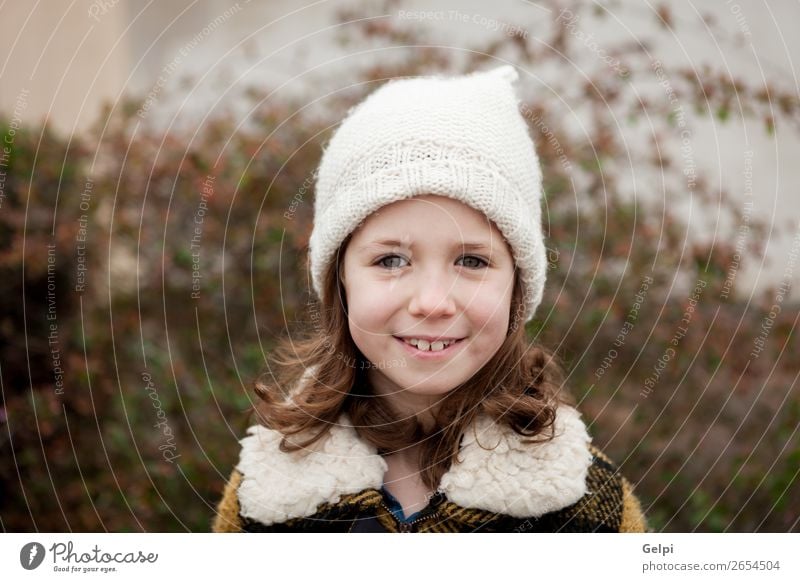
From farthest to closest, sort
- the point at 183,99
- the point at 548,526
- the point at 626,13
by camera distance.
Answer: the point at 183,99 < the point at 626,13 < the point at 548,526

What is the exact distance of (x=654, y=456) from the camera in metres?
1.94

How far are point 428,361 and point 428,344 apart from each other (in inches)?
0.9

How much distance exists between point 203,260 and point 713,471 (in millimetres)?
1344

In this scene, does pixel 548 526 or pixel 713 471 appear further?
pixel 713 471

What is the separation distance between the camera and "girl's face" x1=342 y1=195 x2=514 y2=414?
3.38ft

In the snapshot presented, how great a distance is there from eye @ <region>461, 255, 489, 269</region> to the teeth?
0.11 metres

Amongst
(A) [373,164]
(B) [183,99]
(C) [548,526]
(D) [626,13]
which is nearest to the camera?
(A) [373,164]

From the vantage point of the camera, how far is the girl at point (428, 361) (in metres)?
1.04
